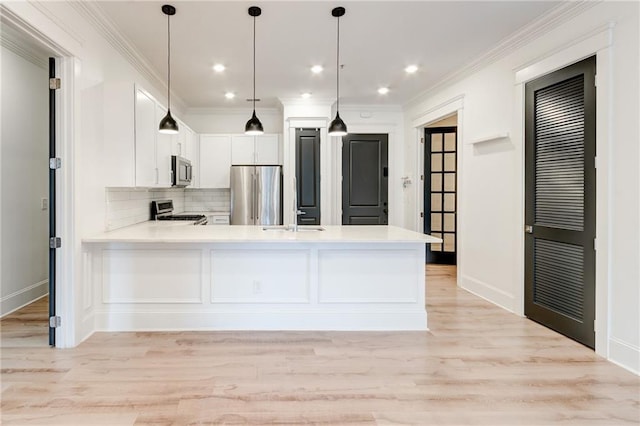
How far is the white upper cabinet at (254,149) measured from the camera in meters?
6.39

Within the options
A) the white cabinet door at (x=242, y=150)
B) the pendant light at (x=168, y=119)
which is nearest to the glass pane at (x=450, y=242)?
the white cabinet door at (x=242, y=150)

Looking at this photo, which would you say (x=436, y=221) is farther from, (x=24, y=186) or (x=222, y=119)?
(x=24, y=186)

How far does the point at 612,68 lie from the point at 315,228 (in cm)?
278

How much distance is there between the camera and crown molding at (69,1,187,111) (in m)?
3.04

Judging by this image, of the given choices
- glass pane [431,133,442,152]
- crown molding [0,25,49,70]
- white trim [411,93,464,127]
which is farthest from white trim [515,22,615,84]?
crown molding [0,25,49,70]

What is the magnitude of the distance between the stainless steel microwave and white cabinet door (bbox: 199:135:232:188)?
2.91 feet

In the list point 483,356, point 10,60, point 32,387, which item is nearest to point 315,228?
point 483,356

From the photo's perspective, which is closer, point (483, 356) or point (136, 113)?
point (483, 356)

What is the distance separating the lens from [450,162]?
6.44 meters

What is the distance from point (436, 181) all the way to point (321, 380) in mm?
4774

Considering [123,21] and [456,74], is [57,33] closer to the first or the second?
[123,21]

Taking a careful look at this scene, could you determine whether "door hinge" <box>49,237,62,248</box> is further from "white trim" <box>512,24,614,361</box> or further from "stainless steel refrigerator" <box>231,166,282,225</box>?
"white trim" <box>512,24,614,361</box>

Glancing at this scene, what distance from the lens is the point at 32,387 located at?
7.68 ft

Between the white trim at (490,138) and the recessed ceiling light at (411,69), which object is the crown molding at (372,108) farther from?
the white trim at (490,138)
